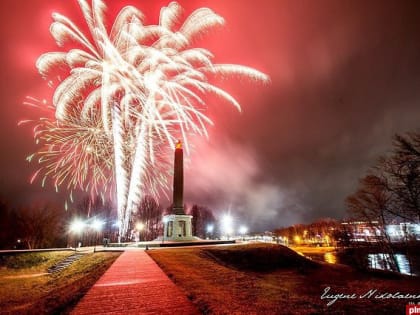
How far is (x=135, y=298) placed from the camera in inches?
306

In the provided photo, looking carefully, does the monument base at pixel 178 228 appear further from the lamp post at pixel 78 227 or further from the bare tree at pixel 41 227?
the bare tree at pixel 41 227

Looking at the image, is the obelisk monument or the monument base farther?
the obelisk monument

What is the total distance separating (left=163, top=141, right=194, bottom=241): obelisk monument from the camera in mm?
39594

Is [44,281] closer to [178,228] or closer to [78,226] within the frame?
[178,228]

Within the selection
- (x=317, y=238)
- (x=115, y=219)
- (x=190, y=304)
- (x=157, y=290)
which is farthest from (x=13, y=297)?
(x=317, y=238)

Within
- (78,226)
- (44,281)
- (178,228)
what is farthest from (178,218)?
(44,281)

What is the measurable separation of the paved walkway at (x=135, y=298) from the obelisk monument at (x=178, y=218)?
96.0 ft

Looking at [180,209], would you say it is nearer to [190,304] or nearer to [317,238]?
[190,304]

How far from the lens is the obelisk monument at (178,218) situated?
39.6m

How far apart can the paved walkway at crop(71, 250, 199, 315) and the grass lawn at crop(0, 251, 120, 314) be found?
0.53 metres

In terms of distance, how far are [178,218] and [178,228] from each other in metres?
1.64

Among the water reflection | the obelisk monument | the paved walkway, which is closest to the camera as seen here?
the paved walkway

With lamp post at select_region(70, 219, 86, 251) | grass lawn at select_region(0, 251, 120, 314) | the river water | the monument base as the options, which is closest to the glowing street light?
lamp post at select_region(70, 219, 86, 251)

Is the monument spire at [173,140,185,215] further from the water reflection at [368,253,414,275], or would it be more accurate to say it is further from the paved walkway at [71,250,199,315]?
the water reflection at [368,253,414,275]
